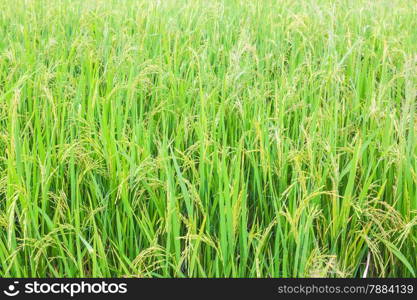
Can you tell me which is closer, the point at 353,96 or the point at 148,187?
the point at 148,187

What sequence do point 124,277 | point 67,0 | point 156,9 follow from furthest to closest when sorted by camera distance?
point 67,0 → point 156,9 → point 124,277

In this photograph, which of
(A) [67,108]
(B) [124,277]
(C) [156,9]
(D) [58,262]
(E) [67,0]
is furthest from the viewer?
(E) [67,0]

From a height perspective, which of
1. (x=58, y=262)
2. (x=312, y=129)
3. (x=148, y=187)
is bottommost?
(x=58, y=262)

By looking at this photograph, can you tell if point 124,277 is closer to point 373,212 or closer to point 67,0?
point 373,212

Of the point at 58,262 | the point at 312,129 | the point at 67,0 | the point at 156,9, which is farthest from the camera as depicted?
the point at 67,0

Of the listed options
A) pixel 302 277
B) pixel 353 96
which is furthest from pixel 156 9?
pixel 302 277

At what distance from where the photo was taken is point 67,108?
215cm

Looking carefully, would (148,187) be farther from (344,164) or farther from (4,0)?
(4,0)

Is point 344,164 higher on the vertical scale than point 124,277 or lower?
higher

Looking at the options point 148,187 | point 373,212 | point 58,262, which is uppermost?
point 148,187

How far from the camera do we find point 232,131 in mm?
2020

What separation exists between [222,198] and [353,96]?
3.39 ft

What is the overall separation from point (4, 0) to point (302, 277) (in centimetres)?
398

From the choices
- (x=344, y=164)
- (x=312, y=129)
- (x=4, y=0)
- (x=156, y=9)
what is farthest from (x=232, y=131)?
(x=4, y=0)
